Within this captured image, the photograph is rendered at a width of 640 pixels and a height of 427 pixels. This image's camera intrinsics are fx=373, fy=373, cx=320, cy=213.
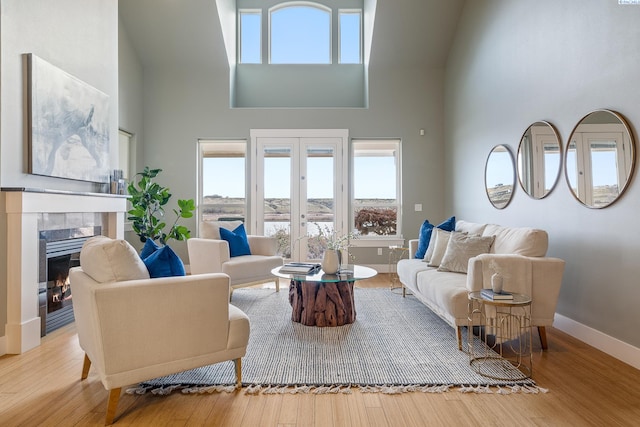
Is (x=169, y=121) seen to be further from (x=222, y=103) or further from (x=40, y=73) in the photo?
(x=40, y=73)

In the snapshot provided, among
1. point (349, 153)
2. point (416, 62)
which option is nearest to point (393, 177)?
point (349, 153)

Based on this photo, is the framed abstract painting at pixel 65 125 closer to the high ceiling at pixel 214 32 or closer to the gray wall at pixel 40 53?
the gray wall at pixel 40 53

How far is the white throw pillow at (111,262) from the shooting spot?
194 cm

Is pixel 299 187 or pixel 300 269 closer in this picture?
pixel 300 269

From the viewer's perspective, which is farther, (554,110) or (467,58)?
(467,58)

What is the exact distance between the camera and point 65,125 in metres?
3.43

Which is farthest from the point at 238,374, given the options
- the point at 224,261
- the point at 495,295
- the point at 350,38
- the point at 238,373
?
the point at 350,38

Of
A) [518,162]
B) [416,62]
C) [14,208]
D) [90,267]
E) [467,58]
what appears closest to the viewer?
[90,267]

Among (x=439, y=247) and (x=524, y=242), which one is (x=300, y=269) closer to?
(x=439, y=247)

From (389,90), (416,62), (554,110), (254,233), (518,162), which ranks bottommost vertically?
(254,233)

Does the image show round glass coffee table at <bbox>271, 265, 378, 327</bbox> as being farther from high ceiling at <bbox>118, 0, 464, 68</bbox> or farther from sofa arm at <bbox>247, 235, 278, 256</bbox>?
high ceiling at <bbox>118, 0, 464, 68</bbox>

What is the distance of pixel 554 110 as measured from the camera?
3.43 metres

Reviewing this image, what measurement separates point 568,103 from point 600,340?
1.96m

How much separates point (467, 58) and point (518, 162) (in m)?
2.17
